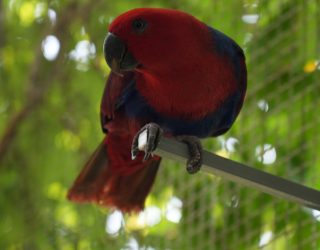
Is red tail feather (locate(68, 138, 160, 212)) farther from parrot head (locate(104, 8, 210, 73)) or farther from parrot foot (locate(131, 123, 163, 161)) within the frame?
parrot foot (locate(131, 123, 163, 161))

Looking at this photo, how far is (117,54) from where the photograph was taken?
1021mm

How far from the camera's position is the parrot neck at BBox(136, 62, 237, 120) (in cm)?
106

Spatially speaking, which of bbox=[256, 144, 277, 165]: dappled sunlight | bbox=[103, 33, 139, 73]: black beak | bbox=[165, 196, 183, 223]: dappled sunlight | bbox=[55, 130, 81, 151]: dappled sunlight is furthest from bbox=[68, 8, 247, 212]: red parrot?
bbox=[55, 130, 81, 151]: dappled sunlight

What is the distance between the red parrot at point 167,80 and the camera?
1.04 metres

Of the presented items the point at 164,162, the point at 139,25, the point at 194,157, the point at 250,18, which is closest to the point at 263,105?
the point at 250,18

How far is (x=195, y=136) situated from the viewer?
1.13 m

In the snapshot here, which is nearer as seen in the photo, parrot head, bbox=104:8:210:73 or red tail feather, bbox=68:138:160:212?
parrot head, bbox=104:8:210:73

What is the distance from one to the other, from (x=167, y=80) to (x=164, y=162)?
0.55m

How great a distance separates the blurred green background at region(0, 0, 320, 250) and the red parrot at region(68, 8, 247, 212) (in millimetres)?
177

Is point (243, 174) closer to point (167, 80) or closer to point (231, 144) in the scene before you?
point (167, 80)

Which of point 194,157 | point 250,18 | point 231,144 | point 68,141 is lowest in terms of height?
point 68,141

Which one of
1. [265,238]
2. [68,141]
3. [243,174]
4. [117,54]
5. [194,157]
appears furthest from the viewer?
[68,141]

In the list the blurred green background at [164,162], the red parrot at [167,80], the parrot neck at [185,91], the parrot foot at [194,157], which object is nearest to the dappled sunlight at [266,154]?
the blurred green background at [164,162]

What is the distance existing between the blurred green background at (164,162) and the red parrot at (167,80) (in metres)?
0.18
